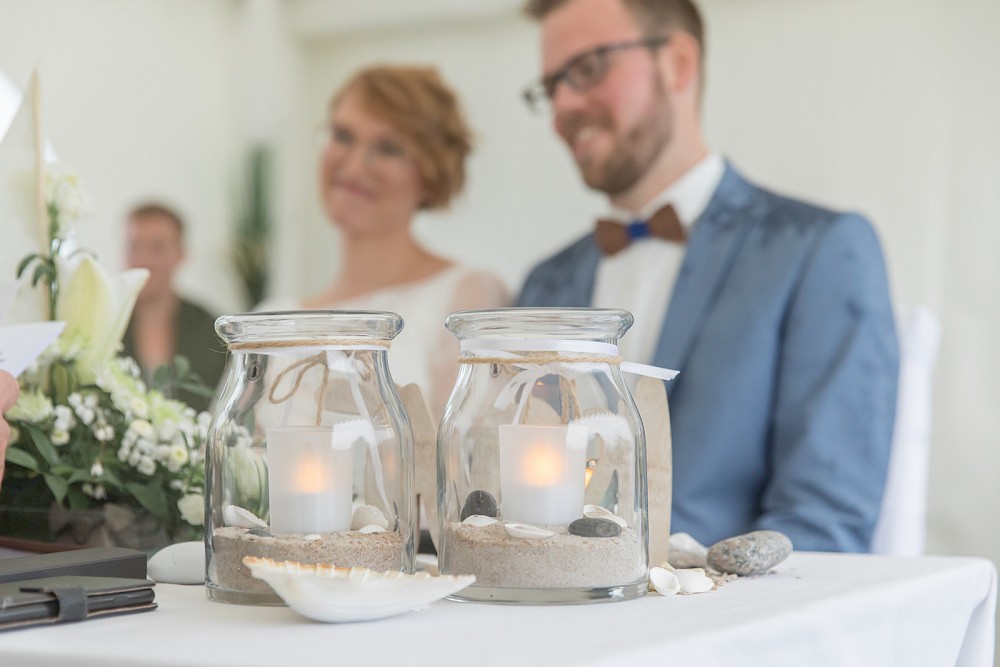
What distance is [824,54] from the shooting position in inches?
98.4

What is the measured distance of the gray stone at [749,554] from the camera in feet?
2.63

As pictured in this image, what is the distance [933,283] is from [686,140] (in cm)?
62

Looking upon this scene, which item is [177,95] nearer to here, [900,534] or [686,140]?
[686,140]

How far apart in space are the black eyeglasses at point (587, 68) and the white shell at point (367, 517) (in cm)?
191

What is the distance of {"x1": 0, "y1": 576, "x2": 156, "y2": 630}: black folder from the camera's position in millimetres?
585

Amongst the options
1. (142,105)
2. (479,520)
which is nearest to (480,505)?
(479,520)

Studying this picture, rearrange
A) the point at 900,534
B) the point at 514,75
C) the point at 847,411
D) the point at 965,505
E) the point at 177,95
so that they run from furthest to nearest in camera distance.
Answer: the point at 177,95, the point at 514,75, the point at 965,505, the point at 900,534, the point at 847,411

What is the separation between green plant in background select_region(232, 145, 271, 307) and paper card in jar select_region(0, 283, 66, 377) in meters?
2.48

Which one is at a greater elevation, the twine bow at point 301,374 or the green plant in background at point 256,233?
the green plant in background at point 256,233

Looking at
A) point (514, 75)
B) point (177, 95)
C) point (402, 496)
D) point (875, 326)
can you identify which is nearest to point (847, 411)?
point (875, 326)

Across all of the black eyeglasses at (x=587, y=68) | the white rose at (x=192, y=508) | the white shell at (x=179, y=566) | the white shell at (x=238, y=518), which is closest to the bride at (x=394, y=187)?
the black eyeglasses at (x=587, y=68)

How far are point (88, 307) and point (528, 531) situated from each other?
520 millimetres

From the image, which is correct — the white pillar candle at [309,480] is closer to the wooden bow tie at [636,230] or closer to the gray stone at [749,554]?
the gray stone at [749,554]

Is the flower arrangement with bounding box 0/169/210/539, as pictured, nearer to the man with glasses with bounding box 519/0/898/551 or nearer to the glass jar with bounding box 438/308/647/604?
the glass jar with bounding box 438/308/647/604
